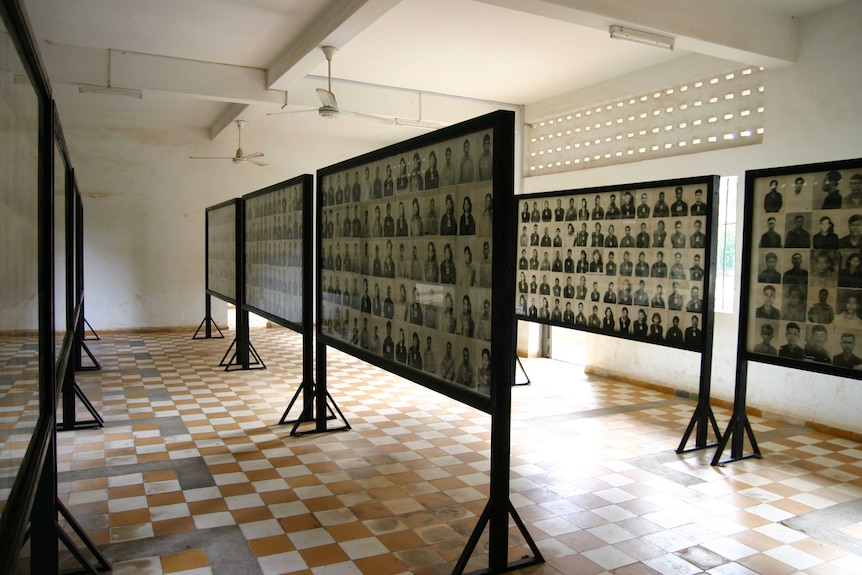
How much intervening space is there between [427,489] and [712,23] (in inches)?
211

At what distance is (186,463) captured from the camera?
5.08m

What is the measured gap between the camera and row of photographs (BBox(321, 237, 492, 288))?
3454mm

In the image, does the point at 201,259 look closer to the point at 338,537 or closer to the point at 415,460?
the point at 415,460

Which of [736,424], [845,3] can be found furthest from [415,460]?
[845,3]

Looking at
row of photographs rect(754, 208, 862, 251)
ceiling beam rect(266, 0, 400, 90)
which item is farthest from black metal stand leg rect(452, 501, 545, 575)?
ceiling beam rect(266, 0, 400, 90)

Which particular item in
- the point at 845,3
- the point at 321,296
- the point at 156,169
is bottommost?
the point at 321,296

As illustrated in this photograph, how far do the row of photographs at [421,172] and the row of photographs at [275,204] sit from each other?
1.02m

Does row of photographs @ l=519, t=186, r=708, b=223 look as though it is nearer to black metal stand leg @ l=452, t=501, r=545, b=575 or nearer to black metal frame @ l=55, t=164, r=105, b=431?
black metal stand leg @ l=452, t=501, r=545, b=575

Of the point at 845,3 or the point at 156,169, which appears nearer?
the point at 845,3

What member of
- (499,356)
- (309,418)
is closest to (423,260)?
(499,356)

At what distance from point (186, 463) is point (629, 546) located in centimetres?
338

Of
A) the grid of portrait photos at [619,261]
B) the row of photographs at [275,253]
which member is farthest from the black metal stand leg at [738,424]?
the row of photographs at [275,253]

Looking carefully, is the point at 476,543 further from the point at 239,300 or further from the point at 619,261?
the point at 239,300

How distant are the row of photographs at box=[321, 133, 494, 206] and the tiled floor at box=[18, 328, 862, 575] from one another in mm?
2122
